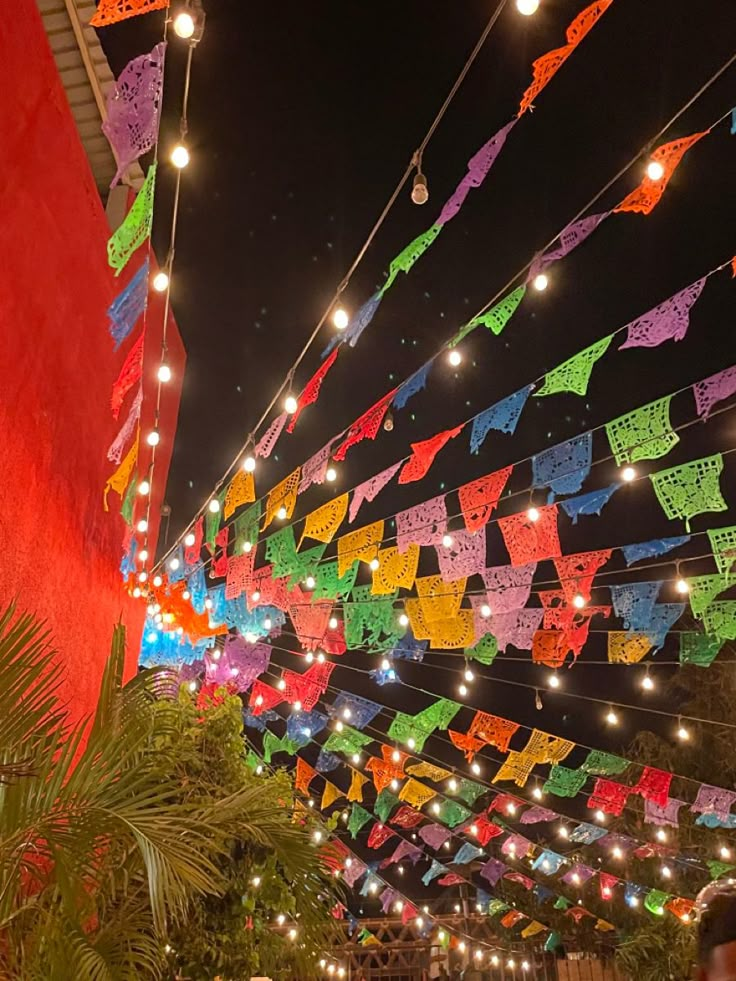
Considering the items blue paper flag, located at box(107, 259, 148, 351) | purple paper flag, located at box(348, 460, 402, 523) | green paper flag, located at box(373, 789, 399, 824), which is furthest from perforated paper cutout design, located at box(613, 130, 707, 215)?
green paper flag, located at box(373, 789, 399, 824)

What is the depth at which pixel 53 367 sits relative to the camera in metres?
4.07

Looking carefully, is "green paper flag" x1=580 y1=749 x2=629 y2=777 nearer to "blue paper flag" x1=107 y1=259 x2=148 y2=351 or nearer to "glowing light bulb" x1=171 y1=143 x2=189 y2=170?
"blue paper flag" x1=107 y1=259 x2=148 y2=351

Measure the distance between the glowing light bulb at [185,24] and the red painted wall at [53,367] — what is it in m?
1.55

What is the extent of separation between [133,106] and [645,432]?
10.2 ft

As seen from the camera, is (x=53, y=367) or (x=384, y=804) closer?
(x=53, y=367)

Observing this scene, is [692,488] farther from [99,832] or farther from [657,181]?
[99,832]

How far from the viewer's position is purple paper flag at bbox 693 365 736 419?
3.88 m

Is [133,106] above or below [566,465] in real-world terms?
below

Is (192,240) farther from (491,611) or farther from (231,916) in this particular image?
(231,916)

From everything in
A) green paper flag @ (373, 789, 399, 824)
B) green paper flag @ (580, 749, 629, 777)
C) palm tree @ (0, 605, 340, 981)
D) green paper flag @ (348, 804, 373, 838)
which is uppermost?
green paper flag @ (580, 749, 629, 777)

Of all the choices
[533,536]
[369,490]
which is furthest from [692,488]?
[369,490]

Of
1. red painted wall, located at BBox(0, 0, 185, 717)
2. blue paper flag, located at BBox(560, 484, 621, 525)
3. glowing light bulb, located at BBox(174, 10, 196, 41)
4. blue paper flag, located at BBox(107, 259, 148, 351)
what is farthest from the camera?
blue paper flag, located at BBox(560, 484, 621, 525)

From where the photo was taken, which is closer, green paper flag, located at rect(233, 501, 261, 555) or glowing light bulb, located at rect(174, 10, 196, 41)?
glowing light bulb, located at rect(174, 10, 196, 41)

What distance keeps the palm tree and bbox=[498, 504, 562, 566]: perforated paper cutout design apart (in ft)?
7.95
